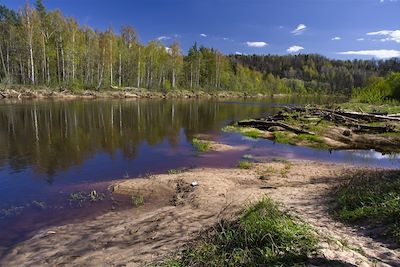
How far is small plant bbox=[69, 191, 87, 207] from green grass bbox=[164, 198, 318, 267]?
21.2 feet

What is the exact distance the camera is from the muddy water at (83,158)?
11.5 metres

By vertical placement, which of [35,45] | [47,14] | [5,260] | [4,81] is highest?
[47,14]

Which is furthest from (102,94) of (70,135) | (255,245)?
(255,245)

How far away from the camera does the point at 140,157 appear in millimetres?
20125

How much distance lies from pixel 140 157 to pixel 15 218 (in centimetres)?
982

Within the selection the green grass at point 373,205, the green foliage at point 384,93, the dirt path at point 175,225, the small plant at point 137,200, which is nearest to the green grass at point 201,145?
the dirt path at point 175,225

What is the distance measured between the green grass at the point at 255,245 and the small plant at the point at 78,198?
645 centimetres

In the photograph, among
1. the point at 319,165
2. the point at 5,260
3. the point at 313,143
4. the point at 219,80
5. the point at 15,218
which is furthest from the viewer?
the point at 219,80

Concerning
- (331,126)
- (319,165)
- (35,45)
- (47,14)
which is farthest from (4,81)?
(319,165)

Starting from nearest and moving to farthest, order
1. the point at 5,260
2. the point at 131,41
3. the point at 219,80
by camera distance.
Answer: the point at 5,260 < the point at 131,41 < the point at 219,80

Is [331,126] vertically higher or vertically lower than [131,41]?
lower

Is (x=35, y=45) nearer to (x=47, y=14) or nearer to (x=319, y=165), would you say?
(x=47, y=14)

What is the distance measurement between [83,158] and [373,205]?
50.7 ft

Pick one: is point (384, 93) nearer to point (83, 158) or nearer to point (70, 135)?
point (70, 135)
